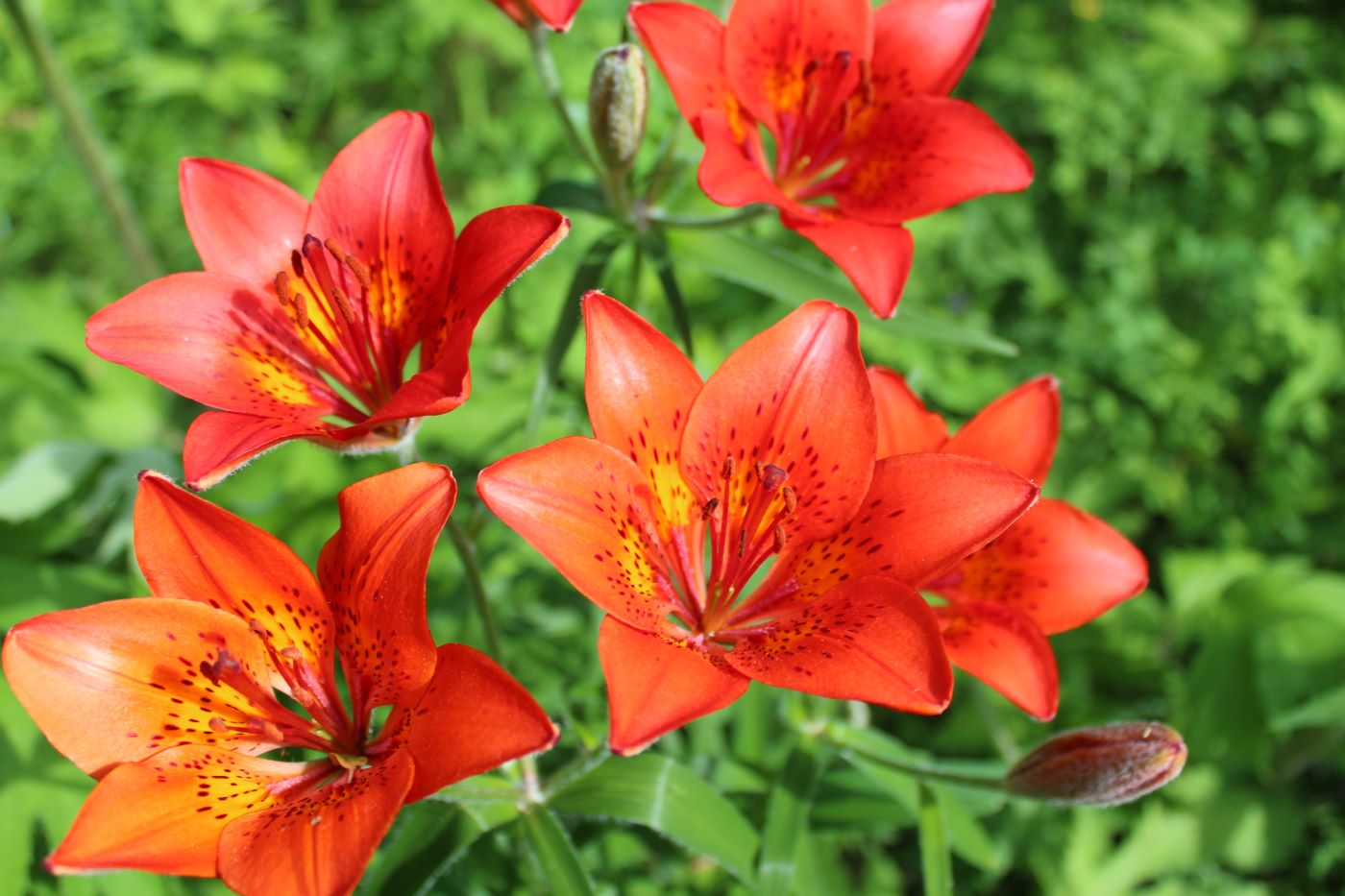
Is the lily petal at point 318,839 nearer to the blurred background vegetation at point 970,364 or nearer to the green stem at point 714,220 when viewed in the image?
the blurred background vegetation at point 970,364

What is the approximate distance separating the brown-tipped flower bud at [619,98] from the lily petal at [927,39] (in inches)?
16.0

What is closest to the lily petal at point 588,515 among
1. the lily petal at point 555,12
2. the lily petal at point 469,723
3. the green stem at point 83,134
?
the lily petal at point 469,723

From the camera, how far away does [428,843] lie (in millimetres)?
1330

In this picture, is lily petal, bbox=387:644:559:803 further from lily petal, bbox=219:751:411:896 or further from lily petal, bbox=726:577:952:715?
lily petal, bbox=726:577:952:715

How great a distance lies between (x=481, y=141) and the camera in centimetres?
371

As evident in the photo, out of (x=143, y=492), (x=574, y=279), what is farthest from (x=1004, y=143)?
(x=143, y=492)

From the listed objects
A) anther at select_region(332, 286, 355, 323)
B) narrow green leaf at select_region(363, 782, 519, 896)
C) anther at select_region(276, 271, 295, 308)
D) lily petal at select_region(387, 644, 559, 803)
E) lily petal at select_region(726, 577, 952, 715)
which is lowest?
narrow green leaf at select_region(363, 782, 519, 896)

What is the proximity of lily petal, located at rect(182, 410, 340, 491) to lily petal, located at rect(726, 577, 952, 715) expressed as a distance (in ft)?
1.68

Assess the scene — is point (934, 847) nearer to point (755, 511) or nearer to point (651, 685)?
point (755, 511)

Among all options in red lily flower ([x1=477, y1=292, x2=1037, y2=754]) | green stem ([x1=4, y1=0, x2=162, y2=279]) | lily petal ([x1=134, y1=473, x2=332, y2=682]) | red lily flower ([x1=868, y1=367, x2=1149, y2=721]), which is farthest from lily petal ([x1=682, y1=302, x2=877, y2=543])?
green stem ([x1=4, y1=0, x2=162, y2=279])

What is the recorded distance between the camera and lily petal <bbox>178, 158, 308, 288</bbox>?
1374 mm

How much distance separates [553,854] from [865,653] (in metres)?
0.48

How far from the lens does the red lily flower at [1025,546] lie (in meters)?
1.46

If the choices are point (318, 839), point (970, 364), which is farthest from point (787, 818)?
point (970, 364)
